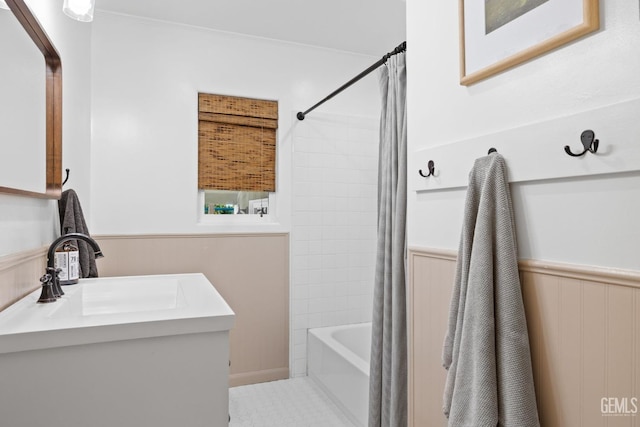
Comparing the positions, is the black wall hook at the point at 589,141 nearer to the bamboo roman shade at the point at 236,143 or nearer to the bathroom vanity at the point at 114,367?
the bathroom vanity at the point at 114,367

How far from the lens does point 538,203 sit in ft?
3.05

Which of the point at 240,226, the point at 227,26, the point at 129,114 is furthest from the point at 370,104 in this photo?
the point at 129,114

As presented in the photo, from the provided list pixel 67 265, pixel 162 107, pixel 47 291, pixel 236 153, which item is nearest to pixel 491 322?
pixel 47 291

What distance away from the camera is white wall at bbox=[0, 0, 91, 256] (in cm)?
129

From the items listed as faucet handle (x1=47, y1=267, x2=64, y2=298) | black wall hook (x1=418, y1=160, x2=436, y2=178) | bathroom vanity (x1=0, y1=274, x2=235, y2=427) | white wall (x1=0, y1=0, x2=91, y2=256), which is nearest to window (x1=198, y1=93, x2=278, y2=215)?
white wall (x1=0, y1=0, x2=91, y2=256)

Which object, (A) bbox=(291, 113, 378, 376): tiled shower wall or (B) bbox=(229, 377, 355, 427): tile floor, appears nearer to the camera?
(B) bbox=(229, 377, 355, 427): tile floor

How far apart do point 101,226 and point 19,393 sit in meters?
1.72

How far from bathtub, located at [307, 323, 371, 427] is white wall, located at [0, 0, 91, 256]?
1.71 metres

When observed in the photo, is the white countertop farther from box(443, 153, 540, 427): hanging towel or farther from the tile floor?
the tile floor

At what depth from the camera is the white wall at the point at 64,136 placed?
4.22 ft

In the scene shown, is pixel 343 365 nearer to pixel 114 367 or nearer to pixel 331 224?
pixel 331 224

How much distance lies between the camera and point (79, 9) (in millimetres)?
1430

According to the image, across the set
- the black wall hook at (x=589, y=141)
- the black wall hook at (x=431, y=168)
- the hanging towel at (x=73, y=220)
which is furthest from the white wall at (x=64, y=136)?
the black wall hook at (x=589, y=141)

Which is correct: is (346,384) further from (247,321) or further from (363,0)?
(363,0)
